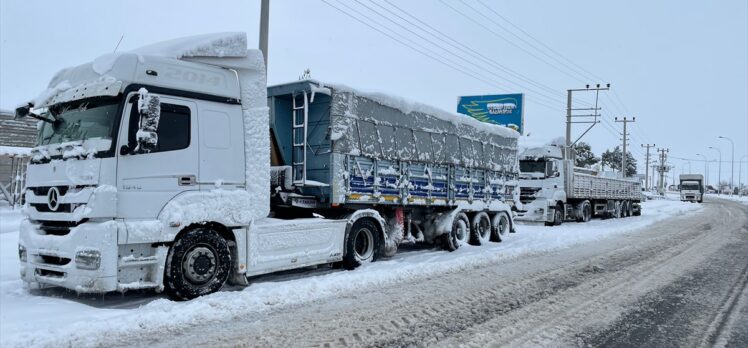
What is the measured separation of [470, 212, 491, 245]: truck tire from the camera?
13.0 meters

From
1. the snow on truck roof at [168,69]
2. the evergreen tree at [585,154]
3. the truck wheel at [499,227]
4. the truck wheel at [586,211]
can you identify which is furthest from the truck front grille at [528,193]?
the evergreen tree at [585,154]

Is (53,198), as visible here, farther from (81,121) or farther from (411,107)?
(411,107)

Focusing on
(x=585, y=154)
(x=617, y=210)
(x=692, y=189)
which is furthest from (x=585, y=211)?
(x=585, y=154)

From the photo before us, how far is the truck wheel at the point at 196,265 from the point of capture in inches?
252

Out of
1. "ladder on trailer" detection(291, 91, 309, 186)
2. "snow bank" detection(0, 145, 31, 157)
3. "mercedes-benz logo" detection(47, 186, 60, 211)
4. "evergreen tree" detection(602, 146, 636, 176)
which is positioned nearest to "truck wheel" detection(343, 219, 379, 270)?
"ladder on trailer" detection(291, 91, 309, 186)

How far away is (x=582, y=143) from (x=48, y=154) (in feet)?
260

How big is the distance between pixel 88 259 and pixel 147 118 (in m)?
1.68

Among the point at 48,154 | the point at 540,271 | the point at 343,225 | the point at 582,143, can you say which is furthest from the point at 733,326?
the point at 582,143

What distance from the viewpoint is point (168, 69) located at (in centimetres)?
667

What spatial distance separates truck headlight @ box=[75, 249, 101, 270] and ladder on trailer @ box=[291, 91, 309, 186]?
147 inches

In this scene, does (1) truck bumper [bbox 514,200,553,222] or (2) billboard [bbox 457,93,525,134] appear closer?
(1) truck bumper [bbox 514,200,553,222]

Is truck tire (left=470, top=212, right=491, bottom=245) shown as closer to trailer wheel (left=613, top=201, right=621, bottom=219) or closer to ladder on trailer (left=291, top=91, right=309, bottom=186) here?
ladder on trailer (left=291, top=91, right=309, bottom=186)

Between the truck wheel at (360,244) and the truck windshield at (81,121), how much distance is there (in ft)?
14.1

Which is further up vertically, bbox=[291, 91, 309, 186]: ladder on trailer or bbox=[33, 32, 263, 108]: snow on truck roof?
bbox=[33, 32, 263, 108]: snow on truck roof
